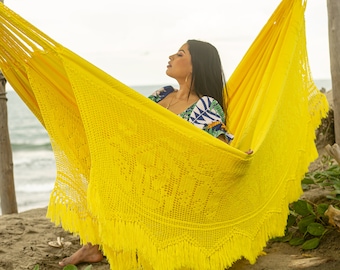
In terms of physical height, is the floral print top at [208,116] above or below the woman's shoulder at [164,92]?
below

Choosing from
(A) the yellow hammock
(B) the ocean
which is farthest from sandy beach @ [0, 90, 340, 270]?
(B) the ocean

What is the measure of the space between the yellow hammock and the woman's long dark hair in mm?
169

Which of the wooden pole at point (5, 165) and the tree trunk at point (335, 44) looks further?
the wooden pole at point (5, 165)

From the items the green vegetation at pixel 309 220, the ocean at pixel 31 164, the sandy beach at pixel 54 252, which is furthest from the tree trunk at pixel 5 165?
the ocean at pixel 31 164

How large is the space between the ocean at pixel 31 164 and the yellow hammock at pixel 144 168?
5405mm

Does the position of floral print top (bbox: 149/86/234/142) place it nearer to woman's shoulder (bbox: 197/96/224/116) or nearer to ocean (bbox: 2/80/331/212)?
woman's shoulder (bbox: 197/96/224/116)

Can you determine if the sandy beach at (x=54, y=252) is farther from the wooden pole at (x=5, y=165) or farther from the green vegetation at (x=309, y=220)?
the wooden pole at (x=5, y=165)

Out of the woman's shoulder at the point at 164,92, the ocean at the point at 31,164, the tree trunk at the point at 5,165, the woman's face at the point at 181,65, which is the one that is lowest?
the ocean at the point at 31,164

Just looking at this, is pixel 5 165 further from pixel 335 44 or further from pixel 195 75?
pixel 335 44

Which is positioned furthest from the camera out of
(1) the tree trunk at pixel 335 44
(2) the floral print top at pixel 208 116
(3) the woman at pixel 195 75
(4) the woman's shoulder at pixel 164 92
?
(1) the tree trunk at pixel 335 44

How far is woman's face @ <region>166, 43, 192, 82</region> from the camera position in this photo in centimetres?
201

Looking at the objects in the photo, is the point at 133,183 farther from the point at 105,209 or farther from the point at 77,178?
the point at 77,178

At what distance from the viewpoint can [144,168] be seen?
168cm

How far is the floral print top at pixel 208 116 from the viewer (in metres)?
1.88
